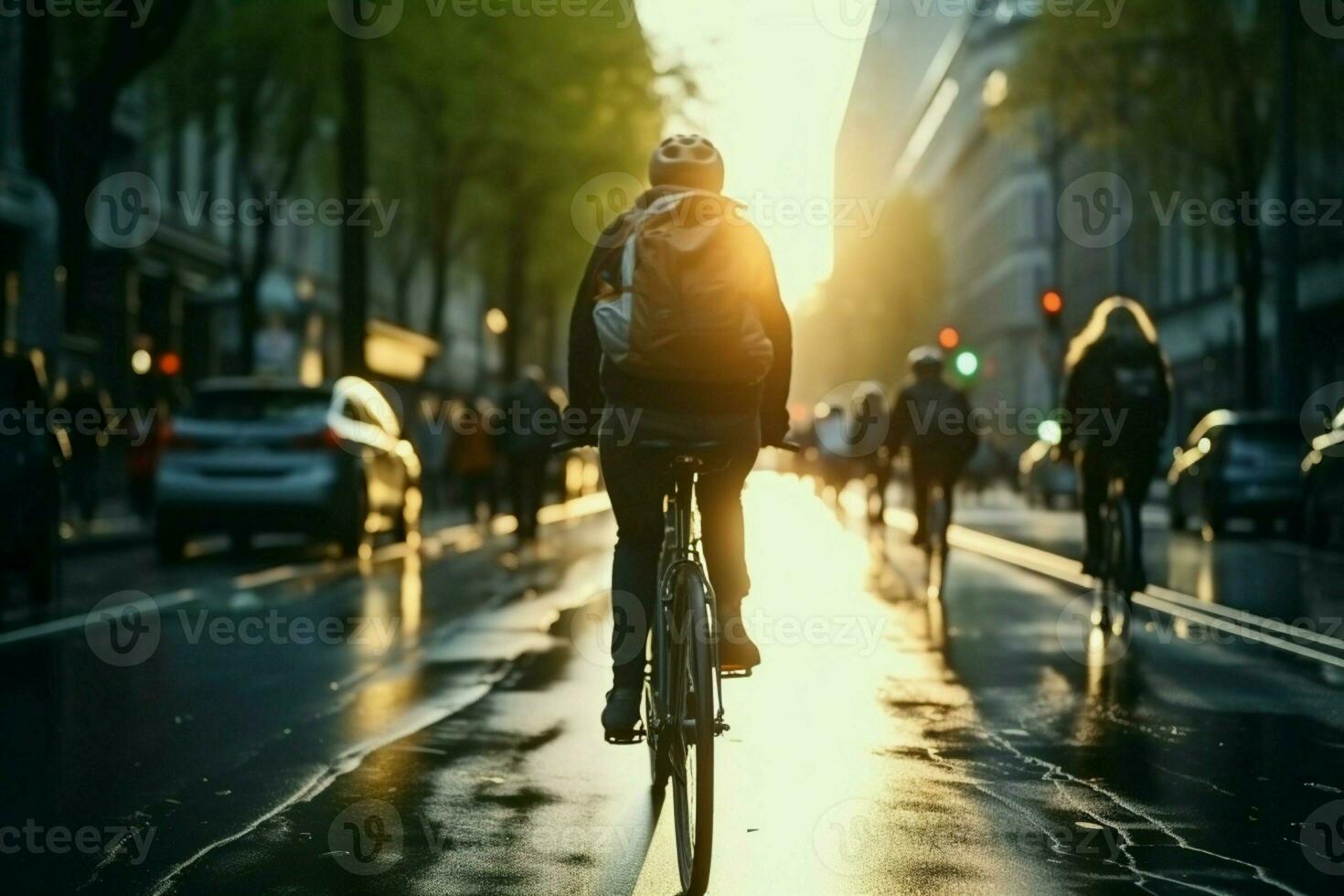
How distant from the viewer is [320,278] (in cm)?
5944

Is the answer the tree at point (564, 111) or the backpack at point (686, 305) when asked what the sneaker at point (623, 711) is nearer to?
the backpack at point (686, 305)

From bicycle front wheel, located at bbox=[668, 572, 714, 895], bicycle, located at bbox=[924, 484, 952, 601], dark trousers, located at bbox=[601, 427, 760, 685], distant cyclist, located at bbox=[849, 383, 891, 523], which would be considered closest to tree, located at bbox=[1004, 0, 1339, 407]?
distant cyclist, located at bbox=[849, 383, 891, 523]

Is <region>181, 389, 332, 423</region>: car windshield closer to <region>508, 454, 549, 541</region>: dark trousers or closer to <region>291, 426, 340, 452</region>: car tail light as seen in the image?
<region>291, 426, 340, 452</region>: car tail light

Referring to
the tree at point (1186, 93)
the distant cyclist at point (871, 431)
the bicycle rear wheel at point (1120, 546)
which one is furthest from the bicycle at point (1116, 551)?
the tree at point (1186, 93)

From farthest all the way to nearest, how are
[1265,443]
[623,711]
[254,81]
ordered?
[254,81] → [1265,443] → [623,711]

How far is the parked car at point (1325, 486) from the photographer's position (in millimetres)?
22203

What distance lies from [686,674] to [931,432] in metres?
10.7

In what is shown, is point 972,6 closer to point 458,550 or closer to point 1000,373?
point 1000,373

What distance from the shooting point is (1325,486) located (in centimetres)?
2291

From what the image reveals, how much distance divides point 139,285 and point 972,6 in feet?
196

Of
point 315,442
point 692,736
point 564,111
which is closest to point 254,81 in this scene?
point 564,111

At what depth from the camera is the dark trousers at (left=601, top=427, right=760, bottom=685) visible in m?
6.59

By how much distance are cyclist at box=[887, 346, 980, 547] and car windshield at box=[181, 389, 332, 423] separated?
20.1ft

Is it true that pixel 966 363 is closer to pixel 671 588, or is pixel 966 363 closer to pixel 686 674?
pixel 671 588
